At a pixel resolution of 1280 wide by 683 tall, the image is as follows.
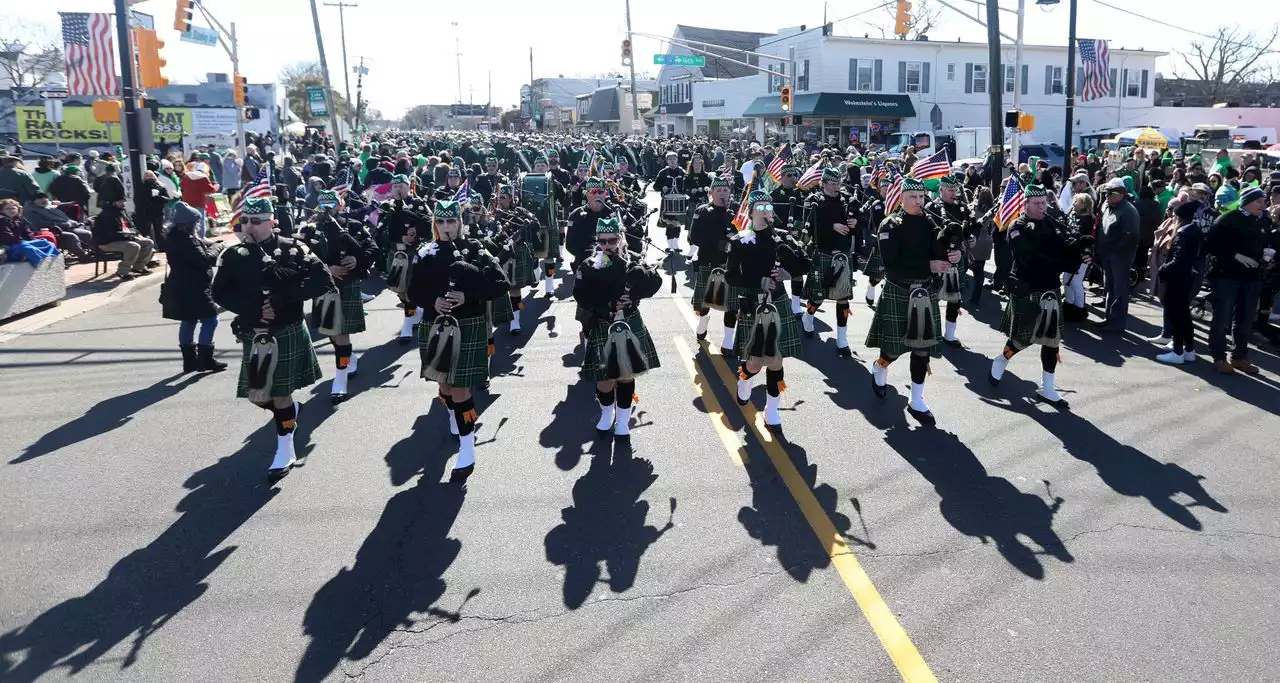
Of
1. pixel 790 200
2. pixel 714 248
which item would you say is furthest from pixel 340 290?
pixel 790 200

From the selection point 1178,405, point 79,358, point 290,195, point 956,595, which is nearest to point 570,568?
point 956,595

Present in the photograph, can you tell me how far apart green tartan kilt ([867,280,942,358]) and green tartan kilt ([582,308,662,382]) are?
2.04m

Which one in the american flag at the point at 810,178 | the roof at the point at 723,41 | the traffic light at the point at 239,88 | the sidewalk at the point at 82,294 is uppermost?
the roof at the point at 723,41

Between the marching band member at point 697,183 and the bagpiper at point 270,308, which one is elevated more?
the marching band member at point 697,183

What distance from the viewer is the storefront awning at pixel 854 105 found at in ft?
143

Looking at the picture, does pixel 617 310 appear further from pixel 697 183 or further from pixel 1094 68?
pixel 1094 68

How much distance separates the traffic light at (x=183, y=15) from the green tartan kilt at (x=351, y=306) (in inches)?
592

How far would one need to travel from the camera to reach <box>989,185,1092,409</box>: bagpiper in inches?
299

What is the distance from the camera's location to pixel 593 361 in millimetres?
6953

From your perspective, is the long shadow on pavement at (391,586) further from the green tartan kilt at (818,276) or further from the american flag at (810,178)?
the american flag at (810,178)

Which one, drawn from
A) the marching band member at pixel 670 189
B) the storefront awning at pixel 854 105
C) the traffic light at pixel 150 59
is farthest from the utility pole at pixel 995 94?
the storefront awning at pixel 854 105

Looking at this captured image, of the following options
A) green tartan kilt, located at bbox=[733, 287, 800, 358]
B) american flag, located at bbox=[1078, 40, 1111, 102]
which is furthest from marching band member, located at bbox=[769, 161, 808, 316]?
american flag, located at bbox=[1078, 40, 1111, 102]

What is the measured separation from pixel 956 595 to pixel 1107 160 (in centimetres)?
2214

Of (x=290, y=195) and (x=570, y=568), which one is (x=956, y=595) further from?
(x=290, y=195)
